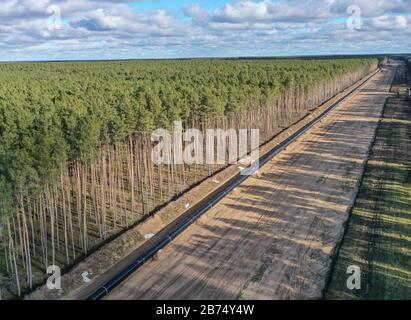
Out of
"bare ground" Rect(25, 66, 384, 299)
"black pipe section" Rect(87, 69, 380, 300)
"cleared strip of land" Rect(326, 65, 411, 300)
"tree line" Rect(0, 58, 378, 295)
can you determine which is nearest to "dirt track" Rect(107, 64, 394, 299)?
"black pipe section" Rect(87, 69, 380, 300)

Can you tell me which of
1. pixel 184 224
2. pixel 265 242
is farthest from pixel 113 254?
pixel 265 242

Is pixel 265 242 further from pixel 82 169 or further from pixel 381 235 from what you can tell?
pixel 82 169

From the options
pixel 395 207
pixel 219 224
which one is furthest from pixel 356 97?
pixel 219 224

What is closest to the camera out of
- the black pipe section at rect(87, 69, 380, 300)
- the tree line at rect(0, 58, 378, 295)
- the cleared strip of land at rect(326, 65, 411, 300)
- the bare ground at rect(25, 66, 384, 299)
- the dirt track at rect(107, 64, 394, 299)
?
the cleared strip of land at rect(326, 65, 411, 300)

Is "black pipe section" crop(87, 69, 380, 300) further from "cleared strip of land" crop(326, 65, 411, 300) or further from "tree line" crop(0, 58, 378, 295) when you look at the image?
"cleared strip of land" crop(326, 65, 411, 300)

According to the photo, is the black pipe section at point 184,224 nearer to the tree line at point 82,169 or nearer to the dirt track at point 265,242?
the dirt track at point 265,242

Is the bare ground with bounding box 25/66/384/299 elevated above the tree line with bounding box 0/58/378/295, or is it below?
below
